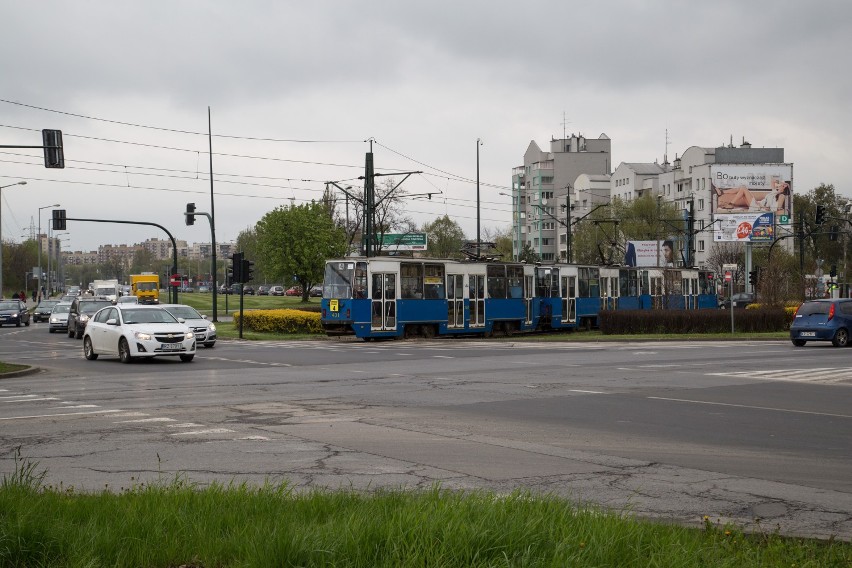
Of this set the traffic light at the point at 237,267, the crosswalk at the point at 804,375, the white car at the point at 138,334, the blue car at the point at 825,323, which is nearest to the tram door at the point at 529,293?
the traffic light at the point at 237,267

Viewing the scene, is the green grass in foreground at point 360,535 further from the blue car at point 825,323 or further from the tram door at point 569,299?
the tram door at point 569,299

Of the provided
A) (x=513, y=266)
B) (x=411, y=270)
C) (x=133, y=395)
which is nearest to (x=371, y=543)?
(x=133, y=395)

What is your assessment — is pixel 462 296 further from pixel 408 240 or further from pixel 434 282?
pixel 408 240

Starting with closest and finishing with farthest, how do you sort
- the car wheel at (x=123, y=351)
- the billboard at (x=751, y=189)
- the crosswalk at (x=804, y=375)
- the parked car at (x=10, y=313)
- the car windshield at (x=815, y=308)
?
the crosswalk at (x=804, y=375) → the car wheel at (x=123, y=351) → the car windshield at (x=815, y=308) → the parked car at (x=10, y=313) → the billboard at (x=751, y=189)

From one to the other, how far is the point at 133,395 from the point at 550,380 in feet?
27.3

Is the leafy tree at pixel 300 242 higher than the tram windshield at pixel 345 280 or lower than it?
higher

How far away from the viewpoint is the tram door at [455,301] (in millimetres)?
43094

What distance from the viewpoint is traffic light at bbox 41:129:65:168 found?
1224 inches

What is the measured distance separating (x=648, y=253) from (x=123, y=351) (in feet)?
213

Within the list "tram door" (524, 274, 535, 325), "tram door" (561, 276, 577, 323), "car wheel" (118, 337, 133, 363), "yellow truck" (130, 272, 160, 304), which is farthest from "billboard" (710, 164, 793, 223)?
"car wheel" (118, 337, 133, 363)

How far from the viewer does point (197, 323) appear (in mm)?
35188

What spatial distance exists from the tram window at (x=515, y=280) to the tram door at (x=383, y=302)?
25.2ft

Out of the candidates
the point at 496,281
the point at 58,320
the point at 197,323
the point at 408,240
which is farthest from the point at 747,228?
the point at 197,323

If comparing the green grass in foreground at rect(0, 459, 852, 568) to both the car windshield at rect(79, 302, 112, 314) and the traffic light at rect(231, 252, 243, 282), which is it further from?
the car windshield at rect(79, 302, 112, 314)
